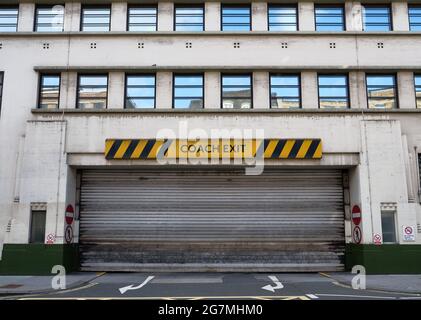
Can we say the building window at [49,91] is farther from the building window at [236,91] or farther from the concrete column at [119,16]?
the building window at [236,91]

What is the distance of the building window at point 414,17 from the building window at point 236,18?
698 cm

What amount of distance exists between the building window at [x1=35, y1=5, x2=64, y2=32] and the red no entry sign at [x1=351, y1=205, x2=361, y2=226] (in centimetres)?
1426

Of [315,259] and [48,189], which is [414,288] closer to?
[315,259]

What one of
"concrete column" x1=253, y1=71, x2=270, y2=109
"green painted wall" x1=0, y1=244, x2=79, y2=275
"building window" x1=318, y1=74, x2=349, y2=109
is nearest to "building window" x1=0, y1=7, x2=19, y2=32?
"green painted wall" x1=0, y1=244, x2=79, y2=275

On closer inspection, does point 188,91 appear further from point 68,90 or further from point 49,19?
point 49,19

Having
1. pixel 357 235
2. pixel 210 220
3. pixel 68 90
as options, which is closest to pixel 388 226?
pixel 357 235

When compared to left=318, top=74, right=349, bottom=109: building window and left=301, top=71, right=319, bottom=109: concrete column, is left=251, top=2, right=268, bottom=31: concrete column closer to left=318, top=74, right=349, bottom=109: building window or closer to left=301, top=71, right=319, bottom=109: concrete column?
left=301, top=71, right=319, bottom=109: concrete column

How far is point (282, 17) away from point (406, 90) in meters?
6.05

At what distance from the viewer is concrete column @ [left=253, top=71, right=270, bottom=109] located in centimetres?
1770

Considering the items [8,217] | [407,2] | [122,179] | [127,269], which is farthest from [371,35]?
[8,217]

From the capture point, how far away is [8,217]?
16.8 meters
